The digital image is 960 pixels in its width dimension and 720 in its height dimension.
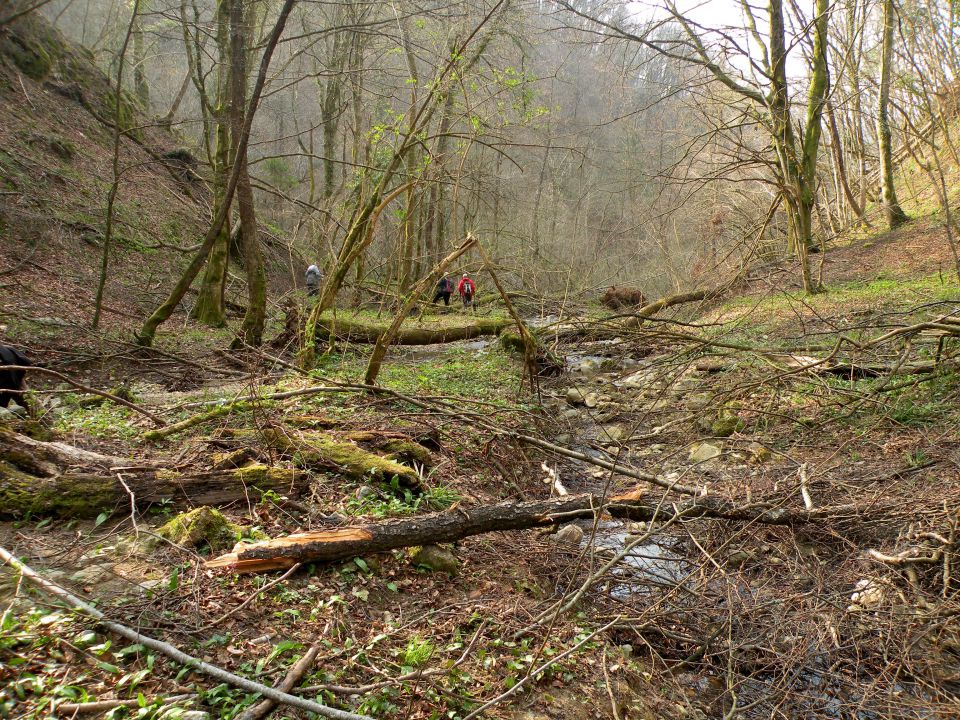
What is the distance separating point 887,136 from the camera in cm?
1497

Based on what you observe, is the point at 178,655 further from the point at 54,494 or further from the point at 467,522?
the point at 467,522

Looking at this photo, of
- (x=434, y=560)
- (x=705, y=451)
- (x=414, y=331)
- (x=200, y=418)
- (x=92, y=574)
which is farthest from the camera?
(x=414, y=331)

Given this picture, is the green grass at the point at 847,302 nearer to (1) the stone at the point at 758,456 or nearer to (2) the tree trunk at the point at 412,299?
(1) the stone at the point at 758,456

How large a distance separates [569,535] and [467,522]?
1205 mm

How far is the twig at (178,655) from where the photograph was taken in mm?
2277

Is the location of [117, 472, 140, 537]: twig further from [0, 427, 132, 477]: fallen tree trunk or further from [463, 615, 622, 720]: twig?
[463, 615, 622, 720]: twig

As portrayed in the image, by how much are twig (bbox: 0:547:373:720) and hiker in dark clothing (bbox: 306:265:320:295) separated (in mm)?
12841

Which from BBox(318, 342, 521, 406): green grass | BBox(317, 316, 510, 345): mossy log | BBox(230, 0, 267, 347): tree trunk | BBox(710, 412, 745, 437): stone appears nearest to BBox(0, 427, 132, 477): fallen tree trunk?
BBox(318, 342, 521, 406): green grass

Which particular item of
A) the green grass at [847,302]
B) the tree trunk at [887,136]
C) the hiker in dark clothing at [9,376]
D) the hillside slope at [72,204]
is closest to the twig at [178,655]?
the hiker in dark clothing at [9,376]

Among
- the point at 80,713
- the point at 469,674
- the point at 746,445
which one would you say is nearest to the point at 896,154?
the point at 746,445

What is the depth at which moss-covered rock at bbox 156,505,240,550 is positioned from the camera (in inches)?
134

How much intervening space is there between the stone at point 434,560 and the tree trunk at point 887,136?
48.0ft

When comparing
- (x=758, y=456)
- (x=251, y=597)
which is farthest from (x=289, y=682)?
(x=758, y=456)

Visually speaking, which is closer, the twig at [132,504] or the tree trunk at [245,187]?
the twig at [132,504]
